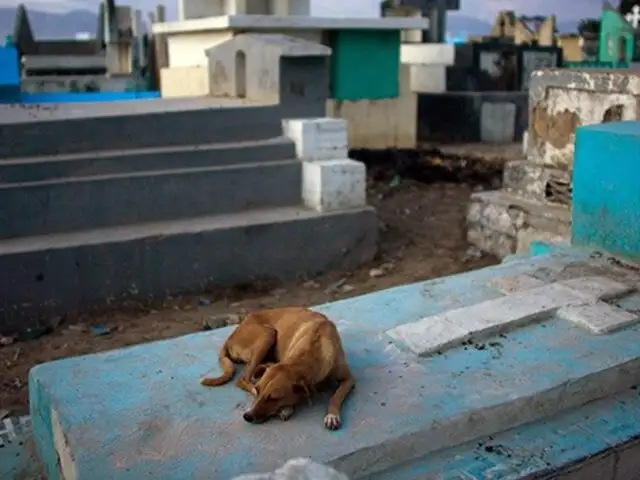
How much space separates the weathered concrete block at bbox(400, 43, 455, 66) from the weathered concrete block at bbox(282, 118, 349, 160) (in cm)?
856

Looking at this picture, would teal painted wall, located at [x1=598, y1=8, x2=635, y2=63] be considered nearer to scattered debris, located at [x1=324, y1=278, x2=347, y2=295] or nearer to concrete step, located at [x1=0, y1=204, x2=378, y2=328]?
concrete step, located at [x1=0, y1=204, x2=378, y2=328]

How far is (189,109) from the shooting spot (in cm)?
699

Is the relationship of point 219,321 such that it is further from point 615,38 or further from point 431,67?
point 615,38

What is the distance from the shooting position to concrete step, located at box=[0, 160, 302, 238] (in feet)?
19.7

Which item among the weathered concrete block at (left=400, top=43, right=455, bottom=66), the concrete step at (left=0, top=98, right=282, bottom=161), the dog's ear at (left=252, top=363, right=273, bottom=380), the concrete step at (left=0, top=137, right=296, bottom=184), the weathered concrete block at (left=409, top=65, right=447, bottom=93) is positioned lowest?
the dog's ear at (left=252, top=363, right=273, bottom=380)

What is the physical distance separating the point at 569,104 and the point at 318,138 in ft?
7.28

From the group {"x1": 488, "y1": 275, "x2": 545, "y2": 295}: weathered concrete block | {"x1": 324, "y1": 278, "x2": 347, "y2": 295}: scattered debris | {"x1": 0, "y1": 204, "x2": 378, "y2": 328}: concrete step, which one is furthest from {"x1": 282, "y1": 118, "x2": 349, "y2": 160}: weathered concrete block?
{"x1": 488, "y1": 275, "x2": 545, "y2": 295}: weathered concrete block

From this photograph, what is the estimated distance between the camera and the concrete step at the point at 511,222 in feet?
21.1

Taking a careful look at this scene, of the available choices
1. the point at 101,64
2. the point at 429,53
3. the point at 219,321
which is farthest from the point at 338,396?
the point at 101,64

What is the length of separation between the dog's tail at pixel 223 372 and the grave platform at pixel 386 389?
0.03m

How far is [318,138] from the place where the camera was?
7117 mm

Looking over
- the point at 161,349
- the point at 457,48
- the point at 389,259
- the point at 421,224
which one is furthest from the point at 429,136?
the point at 161,349

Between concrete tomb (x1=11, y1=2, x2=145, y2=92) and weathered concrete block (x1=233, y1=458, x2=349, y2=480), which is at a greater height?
concrete tomb (x1=11, y1=2, x2=145, y2=92)

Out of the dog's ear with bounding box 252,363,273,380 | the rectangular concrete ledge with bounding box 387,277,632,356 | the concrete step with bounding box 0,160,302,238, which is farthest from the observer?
the concrete step with bounding box 0,160,302,238
